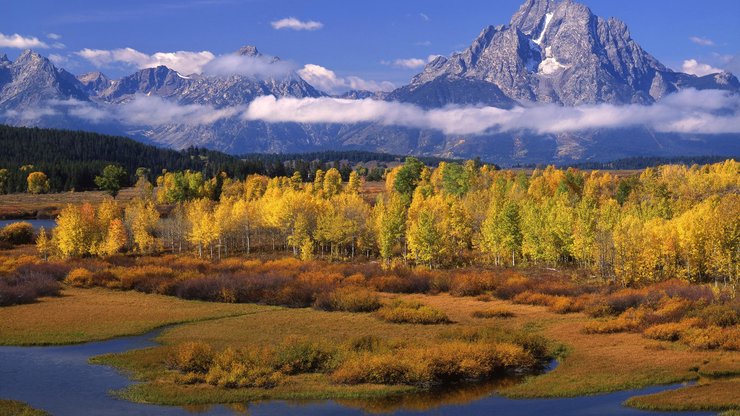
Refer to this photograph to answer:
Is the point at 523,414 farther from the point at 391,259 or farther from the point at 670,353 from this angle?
the point at 391,259

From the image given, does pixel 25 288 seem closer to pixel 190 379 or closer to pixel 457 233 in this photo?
pixel 190 379

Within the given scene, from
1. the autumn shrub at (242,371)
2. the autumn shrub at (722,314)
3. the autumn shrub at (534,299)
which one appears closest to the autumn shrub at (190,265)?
the autumn shrub at (534,299)

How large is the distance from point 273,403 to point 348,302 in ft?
99.0

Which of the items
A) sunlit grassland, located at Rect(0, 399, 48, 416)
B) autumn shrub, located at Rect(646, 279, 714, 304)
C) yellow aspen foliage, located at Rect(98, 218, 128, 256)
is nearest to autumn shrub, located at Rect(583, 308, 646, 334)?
autumn shrub, located at Rect(646, 279, 714, 304)

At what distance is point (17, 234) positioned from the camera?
137m

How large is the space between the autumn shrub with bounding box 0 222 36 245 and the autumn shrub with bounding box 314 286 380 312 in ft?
298

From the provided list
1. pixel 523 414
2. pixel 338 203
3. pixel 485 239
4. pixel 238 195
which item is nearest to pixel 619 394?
pixel 523 414

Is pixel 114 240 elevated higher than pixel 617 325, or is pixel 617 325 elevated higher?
pixel 114 240

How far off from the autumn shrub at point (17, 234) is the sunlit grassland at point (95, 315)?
211ft

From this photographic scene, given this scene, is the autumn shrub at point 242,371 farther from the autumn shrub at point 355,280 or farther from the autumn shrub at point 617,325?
the autumn shrub at point 355,280

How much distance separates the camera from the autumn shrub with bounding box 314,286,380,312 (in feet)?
231

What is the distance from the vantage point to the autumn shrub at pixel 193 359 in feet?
152

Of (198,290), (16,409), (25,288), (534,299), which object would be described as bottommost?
(534,299)

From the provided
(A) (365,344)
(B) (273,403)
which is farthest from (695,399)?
(B) (273,403)
